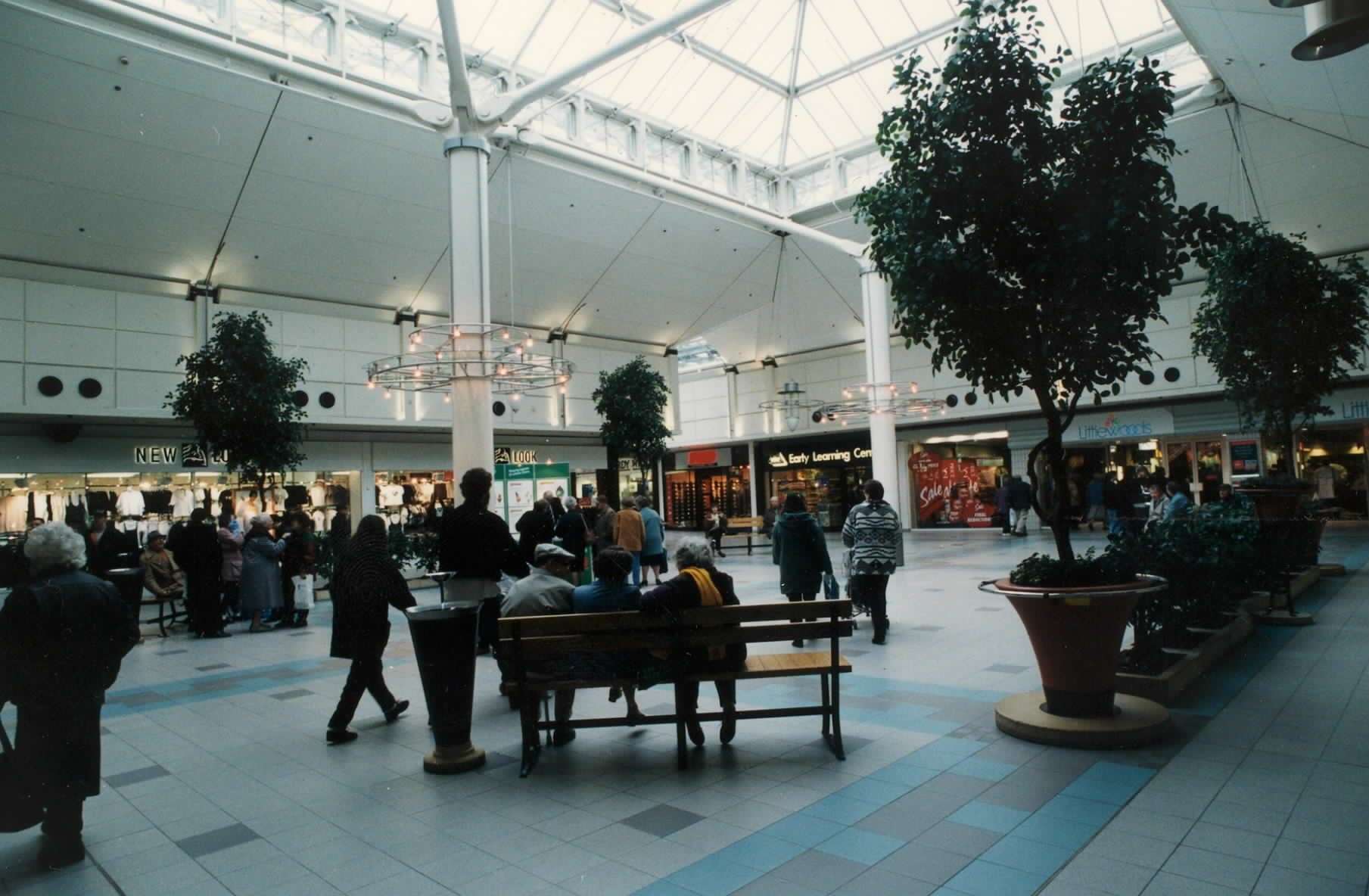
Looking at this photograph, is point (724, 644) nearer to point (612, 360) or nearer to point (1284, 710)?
point (1284, 710)

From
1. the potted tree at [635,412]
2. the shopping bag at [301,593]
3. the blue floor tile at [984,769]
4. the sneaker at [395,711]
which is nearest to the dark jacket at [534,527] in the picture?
the sneaker at [395,711]

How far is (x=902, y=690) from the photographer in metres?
5.68

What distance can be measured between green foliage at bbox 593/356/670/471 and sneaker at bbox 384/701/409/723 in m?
13.6

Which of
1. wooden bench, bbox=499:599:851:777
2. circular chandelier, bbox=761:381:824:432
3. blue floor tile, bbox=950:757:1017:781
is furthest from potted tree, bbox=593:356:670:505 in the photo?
blue floor tile, bbox=950:757:1017:781

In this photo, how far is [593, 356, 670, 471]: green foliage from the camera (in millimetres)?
19047

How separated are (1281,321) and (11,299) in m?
18.8

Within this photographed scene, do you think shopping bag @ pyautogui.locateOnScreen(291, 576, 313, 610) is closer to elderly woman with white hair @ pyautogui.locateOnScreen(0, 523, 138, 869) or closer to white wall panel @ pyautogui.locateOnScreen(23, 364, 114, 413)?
elderly woman with white hair @ pyautogui.locateOnScreen(0, 523, 138, 869)

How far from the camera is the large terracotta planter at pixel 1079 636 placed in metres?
4.27

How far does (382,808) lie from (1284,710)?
4884mm

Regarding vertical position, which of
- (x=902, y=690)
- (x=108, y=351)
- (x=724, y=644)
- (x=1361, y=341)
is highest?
(x=108, y=351)

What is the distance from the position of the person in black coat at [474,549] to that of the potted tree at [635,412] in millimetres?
13005

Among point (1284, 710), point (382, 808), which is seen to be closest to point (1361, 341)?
point (1284, 710)

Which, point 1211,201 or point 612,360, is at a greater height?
point 1211,201

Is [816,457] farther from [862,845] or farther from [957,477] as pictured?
[862,845]
